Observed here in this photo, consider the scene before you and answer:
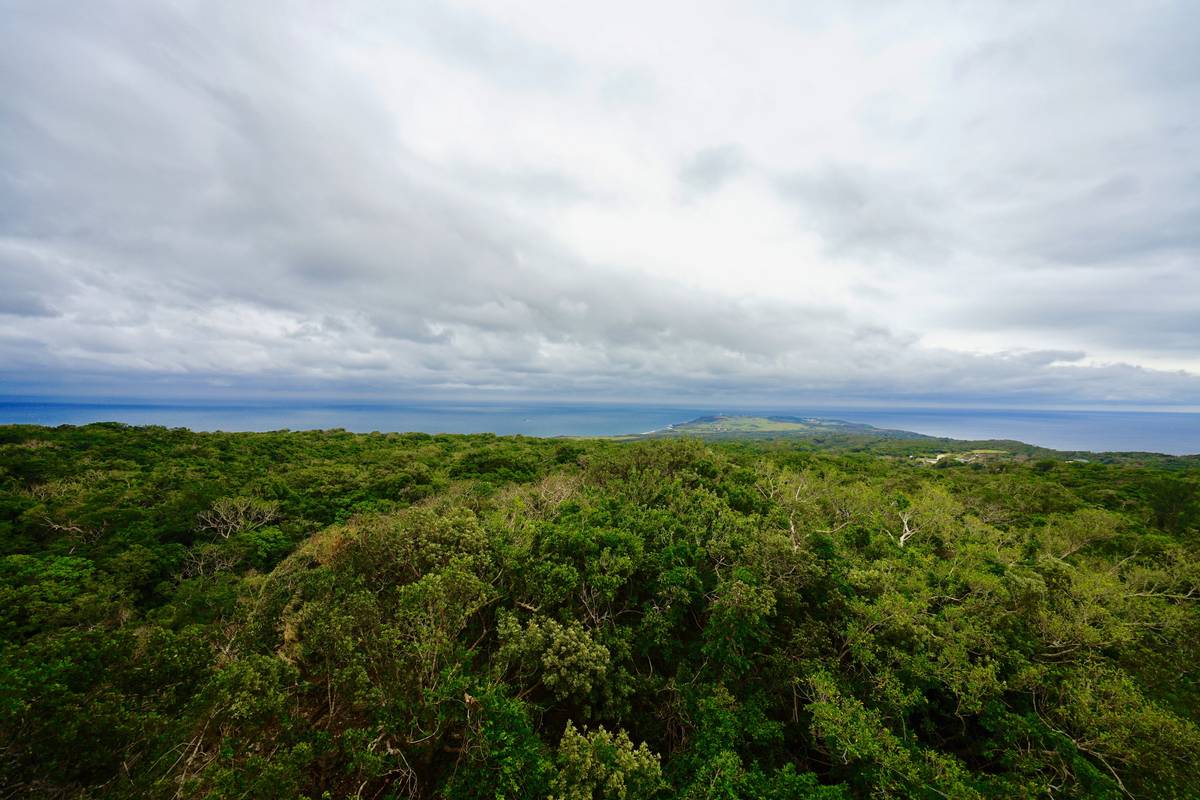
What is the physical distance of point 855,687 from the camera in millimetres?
13430

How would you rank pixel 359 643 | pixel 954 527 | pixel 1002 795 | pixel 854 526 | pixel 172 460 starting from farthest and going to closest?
pixel 172 460 < pixel 954 527 < pixel 854 526 < pixel 359 643 < pixel 1002 795

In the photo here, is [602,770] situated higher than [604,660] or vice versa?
[604,660]

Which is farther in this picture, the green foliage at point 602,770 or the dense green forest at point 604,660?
the dense green forest at point 604,660

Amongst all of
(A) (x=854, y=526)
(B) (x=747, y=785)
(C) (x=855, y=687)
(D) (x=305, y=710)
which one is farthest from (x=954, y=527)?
(D) (x=305, y=710)

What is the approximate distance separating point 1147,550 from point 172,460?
84.1 meters

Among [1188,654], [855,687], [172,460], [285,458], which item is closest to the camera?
[855,687]

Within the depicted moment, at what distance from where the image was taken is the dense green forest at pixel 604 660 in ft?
32.0

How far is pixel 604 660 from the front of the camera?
13.2 metres

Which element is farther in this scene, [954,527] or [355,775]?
[954,527]

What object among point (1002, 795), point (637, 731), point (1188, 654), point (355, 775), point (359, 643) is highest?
point (359, 643)

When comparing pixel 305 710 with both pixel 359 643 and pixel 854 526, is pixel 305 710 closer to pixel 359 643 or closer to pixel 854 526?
pixel 359 643

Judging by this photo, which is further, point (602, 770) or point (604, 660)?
point (604, 660)

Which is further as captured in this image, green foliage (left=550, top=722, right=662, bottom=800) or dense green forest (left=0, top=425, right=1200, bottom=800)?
dense green forest (left=0, top=425, right=1200, bottom=800)

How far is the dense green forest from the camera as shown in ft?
32.0
